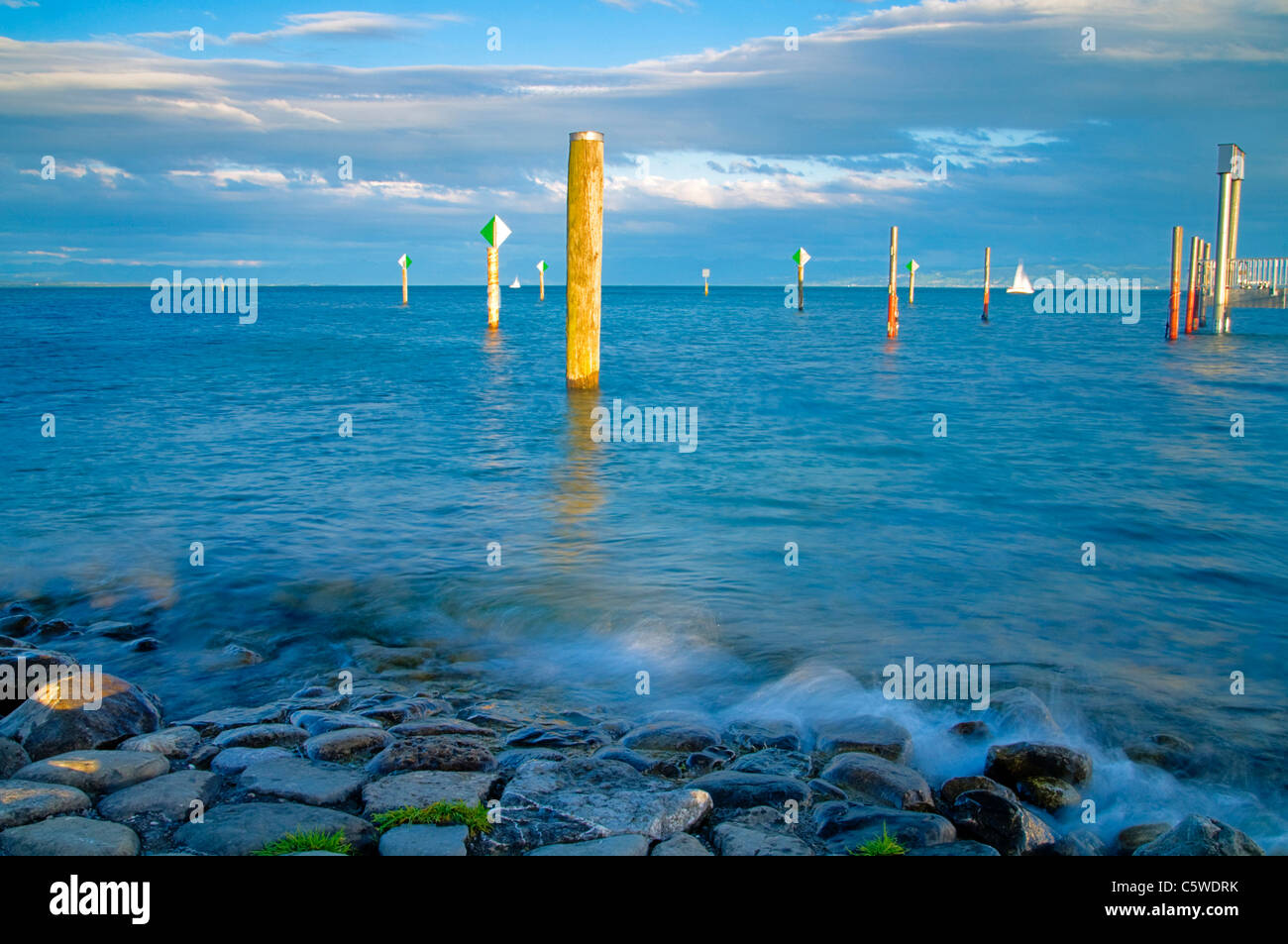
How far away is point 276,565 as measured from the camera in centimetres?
814

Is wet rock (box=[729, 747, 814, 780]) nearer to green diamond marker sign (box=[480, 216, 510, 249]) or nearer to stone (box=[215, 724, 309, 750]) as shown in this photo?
stone (box=[215, 724, 309, 750])

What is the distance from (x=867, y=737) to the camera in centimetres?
492

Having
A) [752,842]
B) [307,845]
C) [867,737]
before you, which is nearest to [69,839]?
[307,845]

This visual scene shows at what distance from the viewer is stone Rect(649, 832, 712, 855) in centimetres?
350

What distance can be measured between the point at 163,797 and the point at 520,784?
1455 mm

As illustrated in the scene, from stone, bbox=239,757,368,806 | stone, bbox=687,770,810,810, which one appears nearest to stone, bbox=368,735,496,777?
stone, bbox=239,757,368,806

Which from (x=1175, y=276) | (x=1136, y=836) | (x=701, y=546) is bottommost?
(x=1136, y=836)

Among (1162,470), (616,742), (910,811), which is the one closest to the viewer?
(910,811)

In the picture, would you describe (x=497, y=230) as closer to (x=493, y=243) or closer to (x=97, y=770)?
(x=493, y=243)

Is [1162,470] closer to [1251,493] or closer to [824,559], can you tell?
[1251,493]

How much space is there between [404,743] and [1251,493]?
1088cm

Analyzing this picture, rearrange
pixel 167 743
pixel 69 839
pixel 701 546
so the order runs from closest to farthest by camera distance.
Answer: pixel 69 839 < pixel 167 743 < pixel 701 546

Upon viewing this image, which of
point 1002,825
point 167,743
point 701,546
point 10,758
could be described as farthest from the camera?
point 701,546
